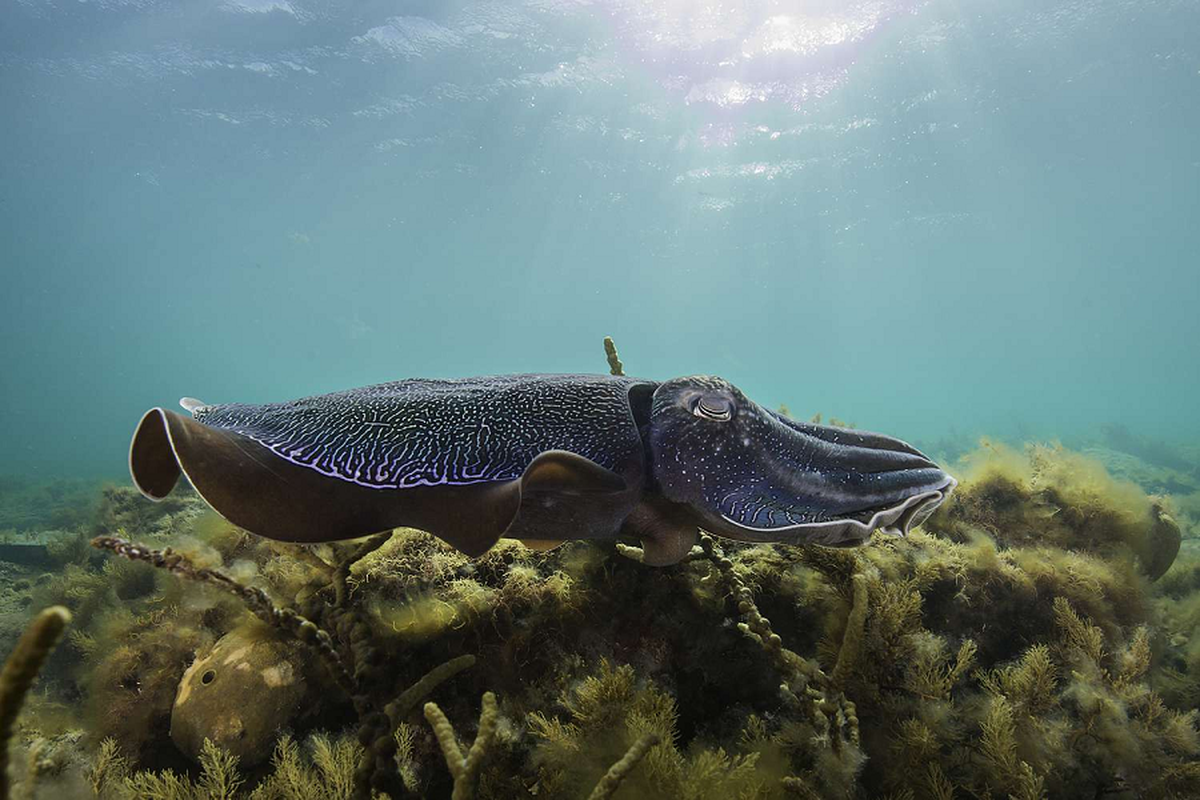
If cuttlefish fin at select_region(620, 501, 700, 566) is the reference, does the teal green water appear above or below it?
above

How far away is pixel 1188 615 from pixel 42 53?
5377 centimetres

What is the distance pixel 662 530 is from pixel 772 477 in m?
0.68

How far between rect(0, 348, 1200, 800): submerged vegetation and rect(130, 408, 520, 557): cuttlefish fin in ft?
1.09

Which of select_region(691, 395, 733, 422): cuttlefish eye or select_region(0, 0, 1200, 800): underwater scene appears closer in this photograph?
select_region(0, 0, 1200, 800): underwater scene

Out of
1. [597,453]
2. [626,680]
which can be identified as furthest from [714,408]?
[626,680]

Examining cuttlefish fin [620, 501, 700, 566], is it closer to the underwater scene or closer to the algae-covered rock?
the underwater scene

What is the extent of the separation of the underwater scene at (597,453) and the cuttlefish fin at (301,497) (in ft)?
0.05

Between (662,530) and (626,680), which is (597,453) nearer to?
(662,530)

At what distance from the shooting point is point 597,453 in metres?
2.39

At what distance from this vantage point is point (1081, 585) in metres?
3.68

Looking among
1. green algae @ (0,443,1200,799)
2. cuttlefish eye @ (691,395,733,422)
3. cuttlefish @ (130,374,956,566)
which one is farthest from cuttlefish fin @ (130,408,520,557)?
cuttlefish eye @ (691,395,733,422)

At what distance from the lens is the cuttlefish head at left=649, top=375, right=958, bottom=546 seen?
2.27 meters

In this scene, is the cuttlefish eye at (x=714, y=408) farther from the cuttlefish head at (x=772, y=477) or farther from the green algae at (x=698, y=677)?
the green algae at (x=698, y=677)

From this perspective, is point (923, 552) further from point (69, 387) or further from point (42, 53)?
point (69, 387)
